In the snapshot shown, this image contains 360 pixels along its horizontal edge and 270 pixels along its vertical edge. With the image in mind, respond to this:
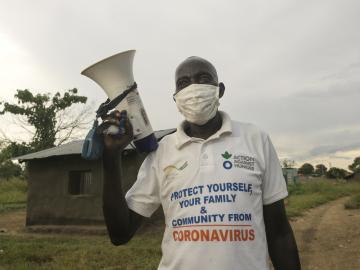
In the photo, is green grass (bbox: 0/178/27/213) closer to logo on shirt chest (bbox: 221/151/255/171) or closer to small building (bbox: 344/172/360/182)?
logo on shirt chest (bbox: 221/151/255/171)

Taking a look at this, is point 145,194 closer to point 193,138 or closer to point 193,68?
point 193,138

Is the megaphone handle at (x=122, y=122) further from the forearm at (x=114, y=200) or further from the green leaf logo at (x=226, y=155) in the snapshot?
the green leaf logo at (x=226, y=155)

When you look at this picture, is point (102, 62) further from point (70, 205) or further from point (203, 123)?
point (70, 205)

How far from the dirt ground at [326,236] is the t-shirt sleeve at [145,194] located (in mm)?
5235

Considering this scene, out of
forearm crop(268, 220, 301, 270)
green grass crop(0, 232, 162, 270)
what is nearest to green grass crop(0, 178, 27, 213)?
green grass crop(0, 232, 162, 270)

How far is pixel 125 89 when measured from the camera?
1828mm

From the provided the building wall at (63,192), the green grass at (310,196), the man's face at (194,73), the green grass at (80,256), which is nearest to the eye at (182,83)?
the man's face at (194,73)

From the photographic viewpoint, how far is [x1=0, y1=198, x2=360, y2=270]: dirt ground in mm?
6475

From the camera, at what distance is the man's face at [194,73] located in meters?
1.81

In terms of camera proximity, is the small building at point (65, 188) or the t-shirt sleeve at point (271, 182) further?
the small building at point (65, 188)

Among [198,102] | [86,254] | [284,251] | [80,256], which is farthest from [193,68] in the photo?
[86,254]

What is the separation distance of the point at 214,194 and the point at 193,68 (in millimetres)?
641

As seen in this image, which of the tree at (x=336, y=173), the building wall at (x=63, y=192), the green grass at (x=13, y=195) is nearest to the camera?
the building wall at (x=63, y=192)

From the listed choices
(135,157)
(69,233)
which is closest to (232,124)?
(135,157)
